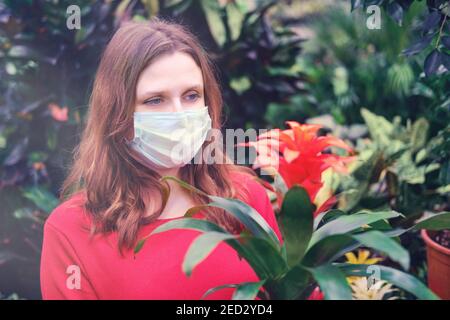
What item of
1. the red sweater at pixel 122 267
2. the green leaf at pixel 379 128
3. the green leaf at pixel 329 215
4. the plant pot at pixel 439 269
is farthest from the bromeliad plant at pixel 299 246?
the green leaf at pixel 379 128

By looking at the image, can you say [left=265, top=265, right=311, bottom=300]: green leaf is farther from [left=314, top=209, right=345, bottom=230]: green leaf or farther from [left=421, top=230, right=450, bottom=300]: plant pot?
[left=421, top=230, right=450, bottom=300]: plant pot

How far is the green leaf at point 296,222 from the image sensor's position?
3.84ft

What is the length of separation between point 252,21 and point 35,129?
115cm

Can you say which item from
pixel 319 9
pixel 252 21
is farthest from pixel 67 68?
pixel 319 9

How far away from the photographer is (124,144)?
63.8 inches

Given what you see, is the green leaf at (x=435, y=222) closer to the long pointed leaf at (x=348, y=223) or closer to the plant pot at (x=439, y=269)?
the long pointed leaf at (x=348, y=223)

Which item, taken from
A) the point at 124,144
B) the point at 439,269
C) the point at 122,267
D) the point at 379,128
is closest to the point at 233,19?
the point at 379,128

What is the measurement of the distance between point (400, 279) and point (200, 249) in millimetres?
409

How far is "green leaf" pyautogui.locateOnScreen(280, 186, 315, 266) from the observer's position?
1170 millimetres

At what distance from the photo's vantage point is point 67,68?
264cm

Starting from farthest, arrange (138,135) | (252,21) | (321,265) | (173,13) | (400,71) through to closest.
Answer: (400,71), (252,21), (173,13), (138,135), (321,265)

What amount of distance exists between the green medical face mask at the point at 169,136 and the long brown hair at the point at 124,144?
4cm

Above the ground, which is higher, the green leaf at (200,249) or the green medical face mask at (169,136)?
the green medical face mask at (169,136)

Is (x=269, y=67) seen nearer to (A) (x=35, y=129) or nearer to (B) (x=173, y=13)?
(B) (x=173, y=13)
